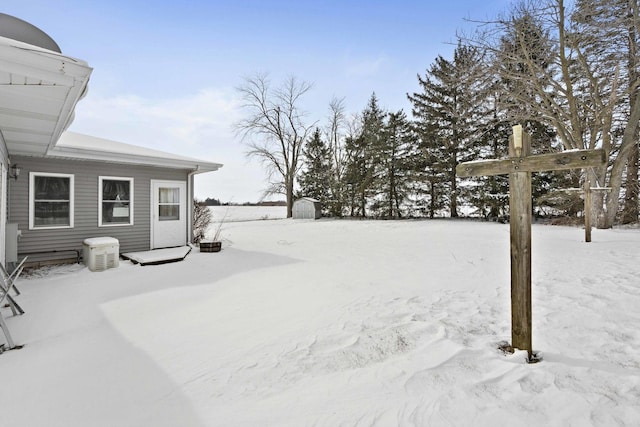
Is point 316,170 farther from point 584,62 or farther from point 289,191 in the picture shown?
point 584,62

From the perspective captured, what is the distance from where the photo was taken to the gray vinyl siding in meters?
5.95

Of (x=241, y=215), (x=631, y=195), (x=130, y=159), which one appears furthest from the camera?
(x=241, y=215)

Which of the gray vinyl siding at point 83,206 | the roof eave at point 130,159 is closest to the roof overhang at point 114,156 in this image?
the roof eave at point 130,159

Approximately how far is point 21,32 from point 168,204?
16.9ft

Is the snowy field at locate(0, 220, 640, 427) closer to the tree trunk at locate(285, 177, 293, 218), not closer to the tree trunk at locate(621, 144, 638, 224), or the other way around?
the tree trunk at locate(621, 144, 638, 224)

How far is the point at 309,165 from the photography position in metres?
23.8

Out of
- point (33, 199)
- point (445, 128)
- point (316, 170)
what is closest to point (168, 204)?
point (33, 199)

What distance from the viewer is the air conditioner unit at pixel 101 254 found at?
18.8ft

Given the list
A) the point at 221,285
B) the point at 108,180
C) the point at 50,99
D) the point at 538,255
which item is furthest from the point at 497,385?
the point at 108,180

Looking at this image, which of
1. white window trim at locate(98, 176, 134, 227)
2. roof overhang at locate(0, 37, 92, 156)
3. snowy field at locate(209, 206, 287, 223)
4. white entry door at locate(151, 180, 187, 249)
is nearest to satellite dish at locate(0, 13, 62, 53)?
roof overhang at locate(0, 37, 92, 156)

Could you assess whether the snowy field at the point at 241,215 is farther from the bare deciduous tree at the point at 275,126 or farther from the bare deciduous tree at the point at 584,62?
the bare deciduous tree at the point at 584,62

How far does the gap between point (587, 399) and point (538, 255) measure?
534cm

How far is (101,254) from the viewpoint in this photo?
19.0 ft

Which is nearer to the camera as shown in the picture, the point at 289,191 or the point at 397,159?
the point at 397,159
